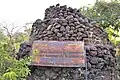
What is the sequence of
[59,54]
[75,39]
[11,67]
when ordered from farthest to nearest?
[75,39] < [59,54] < [11,67]

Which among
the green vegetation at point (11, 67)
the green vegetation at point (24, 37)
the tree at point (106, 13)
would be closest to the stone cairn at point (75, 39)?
the green vegetation at point (24, 37)

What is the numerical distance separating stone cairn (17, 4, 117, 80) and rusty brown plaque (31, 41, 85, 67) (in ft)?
0.47

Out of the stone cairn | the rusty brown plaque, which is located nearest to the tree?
the stone cairn

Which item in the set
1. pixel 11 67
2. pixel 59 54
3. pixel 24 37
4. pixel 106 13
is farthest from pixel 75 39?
pixel 106 13

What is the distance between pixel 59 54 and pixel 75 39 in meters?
0.63

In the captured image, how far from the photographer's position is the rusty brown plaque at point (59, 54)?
777 cm

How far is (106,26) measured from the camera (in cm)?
1207

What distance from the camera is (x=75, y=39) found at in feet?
27.2

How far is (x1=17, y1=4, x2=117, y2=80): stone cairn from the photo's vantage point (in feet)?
25.9

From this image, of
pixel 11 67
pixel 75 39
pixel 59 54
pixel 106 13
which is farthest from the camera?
pixel 106 13

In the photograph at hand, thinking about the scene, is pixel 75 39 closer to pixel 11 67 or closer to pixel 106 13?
pixel 11 67

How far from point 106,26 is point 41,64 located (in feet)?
15.3

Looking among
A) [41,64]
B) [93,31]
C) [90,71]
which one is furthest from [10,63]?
[93,31]

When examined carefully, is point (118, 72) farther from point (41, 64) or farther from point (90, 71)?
point (41, 64)
